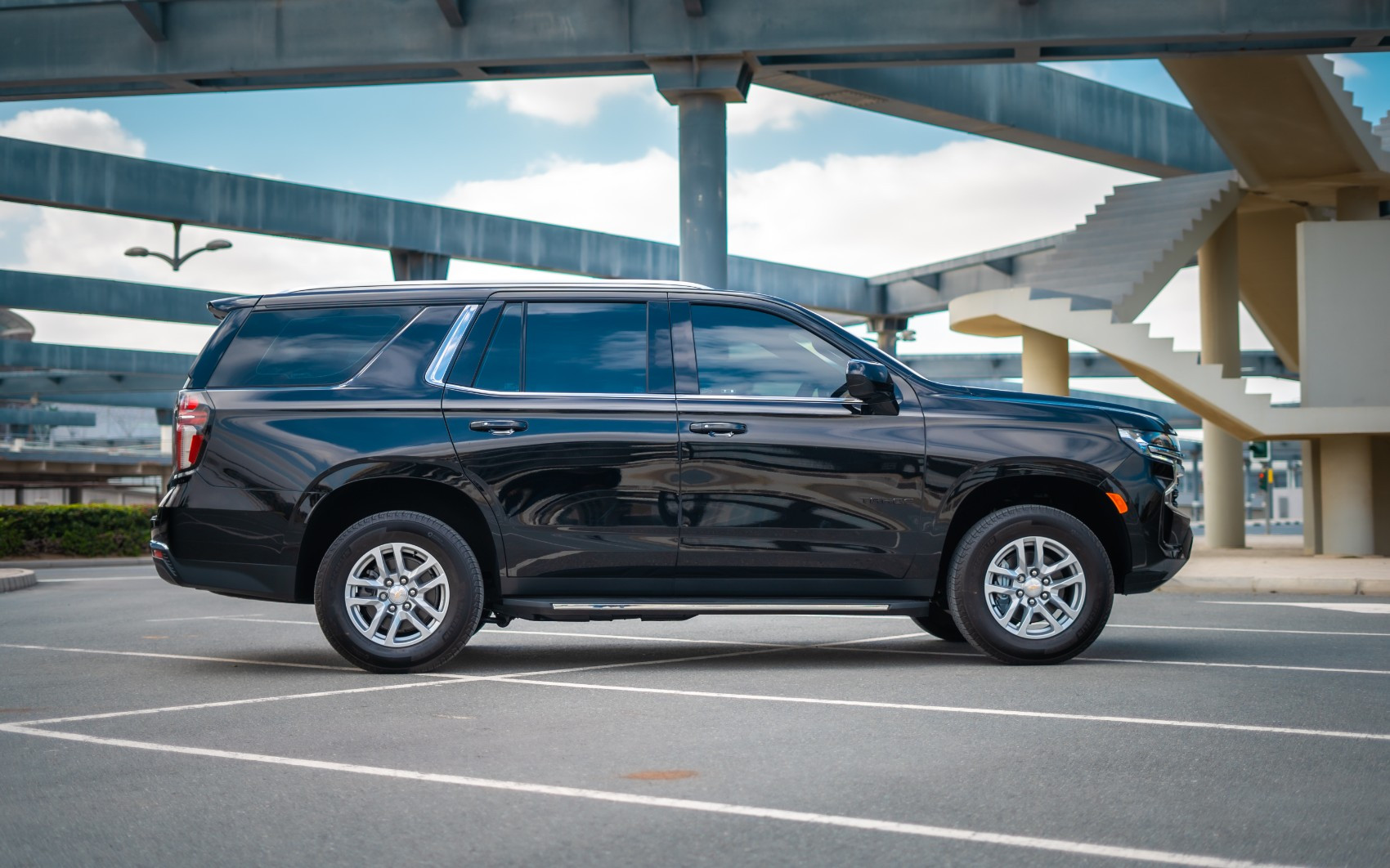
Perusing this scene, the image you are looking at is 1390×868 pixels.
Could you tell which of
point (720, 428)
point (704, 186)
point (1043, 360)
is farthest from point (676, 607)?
point (1043, 360)

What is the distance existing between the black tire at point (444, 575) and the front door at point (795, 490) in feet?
3.57

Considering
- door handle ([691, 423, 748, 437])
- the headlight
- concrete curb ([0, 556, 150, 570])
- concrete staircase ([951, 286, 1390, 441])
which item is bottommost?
concrete curb ([0, 556, 150, 570])

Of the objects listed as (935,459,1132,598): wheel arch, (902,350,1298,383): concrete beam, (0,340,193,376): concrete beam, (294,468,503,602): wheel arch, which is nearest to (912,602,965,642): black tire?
(935,459,1132,598): wheel arch

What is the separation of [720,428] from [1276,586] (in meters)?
9.31

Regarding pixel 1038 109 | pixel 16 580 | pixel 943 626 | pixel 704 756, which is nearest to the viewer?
pixel 704 756

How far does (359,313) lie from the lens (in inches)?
295

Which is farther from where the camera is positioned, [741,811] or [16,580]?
[16,580]

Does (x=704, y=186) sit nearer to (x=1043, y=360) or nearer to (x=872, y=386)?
(x=1043, y=360)

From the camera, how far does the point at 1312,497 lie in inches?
1080

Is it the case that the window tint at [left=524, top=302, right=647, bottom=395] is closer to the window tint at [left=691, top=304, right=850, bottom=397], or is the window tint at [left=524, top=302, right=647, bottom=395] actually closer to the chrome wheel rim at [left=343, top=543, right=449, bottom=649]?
the window tint at [left=691, top=304, right=850, bottom=397]

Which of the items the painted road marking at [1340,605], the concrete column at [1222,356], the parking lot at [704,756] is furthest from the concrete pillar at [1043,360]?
the parking lot at [704,756]

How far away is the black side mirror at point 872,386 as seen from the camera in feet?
23.2

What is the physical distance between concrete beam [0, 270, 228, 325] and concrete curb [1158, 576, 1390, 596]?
25.8m

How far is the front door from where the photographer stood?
7.18 m
